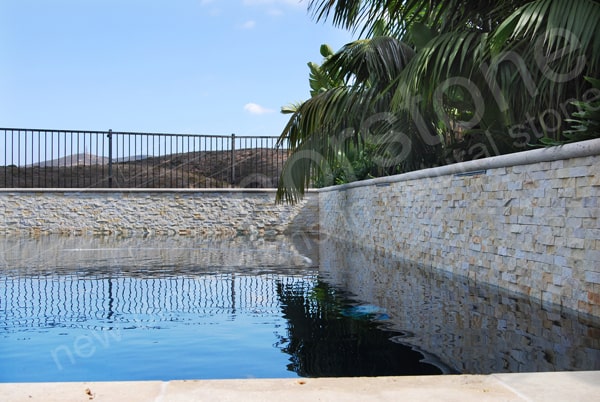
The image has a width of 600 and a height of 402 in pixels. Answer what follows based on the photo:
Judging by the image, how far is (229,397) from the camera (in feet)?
7.70

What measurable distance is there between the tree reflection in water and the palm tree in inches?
104

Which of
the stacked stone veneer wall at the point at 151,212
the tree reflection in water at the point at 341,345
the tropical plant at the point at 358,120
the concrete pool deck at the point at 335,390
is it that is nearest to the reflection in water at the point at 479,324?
the tree reflection in water at the point at 341,345

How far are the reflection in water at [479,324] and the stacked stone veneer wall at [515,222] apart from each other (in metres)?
0.24

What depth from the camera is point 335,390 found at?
2.41m

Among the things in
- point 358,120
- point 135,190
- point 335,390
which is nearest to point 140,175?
point 135,190

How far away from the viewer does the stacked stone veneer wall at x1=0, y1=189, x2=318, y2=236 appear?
17078mm

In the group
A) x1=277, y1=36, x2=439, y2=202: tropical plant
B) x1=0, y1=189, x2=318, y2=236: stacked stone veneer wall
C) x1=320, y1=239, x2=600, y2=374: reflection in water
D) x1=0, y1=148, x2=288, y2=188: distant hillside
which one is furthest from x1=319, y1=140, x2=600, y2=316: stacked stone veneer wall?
x1=0, y1=148, x2=288, y2=188: distant hillside

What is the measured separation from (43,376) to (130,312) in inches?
72.2

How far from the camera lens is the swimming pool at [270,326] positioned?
10.7 ft

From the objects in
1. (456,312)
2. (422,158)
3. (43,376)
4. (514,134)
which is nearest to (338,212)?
(422,158)

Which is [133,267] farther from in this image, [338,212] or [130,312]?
[338,212]

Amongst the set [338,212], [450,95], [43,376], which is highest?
[450,95]

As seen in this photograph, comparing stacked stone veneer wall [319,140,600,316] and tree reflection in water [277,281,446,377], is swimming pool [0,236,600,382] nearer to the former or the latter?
tree reflection in water [277,281,446,377]

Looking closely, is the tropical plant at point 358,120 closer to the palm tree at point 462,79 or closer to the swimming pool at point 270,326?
the palm tree at point 462,79
